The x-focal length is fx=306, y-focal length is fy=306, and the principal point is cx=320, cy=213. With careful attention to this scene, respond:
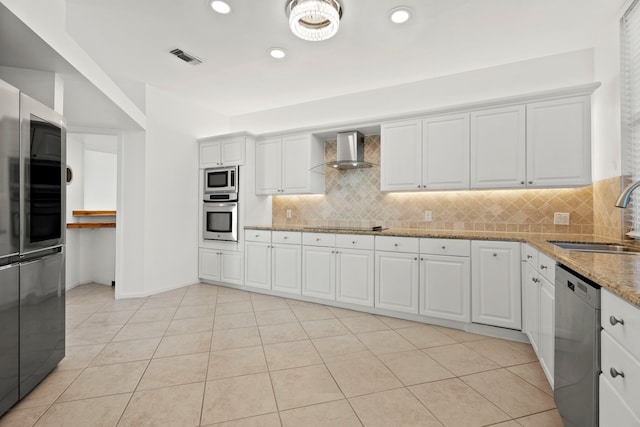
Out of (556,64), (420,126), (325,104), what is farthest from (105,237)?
(556,64)

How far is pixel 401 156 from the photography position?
343cm

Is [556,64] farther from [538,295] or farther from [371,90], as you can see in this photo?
[538,295]

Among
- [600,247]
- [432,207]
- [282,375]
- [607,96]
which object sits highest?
[607,96]

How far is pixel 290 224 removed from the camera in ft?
14.9

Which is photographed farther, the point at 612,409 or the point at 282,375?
the point at 282,375

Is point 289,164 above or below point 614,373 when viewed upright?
above

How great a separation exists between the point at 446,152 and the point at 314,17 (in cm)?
182

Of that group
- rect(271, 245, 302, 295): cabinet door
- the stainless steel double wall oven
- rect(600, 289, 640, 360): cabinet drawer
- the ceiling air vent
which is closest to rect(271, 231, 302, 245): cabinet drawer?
rect(271, 245, 302, 295): cabinet door

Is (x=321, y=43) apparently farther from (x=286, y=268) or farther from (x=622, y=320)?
(x=622, y=320)

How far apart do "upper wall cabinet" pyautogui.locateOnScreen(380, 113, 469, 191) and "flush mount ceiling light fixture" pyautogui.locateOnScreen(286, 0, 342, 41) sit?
1383 mm

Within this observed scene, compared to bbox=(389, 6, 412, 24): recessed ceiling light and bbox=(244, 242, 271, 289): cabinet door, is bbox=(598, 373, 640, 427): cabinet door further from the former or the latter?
bbox=(244, 242, 271, 289): cabinet door

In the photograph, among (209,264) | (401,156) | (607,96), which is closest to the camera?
(607,96)

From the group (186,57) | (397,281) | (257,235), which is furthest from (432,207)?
(186,57)

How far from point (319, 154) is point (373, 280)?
6.17ft
